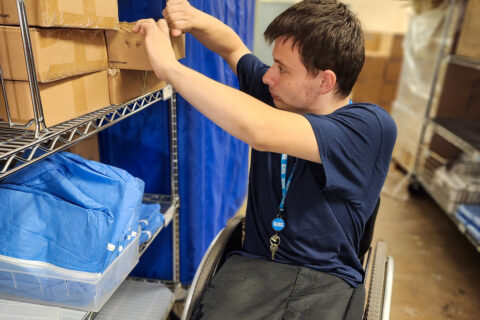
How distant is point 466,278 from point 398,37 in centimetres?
393

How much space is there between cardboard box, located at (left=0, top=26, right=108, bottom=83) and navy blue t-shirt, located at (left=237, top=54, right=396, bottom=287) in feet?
1.55

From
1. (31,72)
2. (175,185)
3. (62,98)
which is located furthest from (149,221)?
(31,72)

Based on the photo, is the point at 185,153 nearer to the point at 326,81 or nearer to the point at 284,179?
the point at 284,179

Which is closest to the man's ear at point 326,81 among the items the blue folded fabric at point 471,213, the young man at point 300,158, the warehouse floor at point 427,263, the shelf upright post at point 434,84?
the young man at point 300,158

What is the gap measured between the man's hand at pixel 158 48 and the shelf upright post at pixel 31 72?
252mm

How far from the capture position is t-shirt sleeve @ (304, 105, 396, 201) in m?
0.80

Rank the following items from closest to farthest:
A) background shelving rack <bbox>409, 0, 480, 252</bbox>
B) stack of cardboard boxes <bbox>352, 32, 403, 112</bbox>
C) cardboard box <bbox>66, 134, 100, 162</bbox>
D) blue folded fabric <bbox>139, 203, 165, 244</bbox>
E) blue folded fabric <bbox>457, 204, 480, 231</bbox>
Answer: blue folded fabric <bbox>139, 203, 165, 244</bbox>
cardboard box <bbox>66, 134, 100, 162</bbox>
blue folded fabric <bbox>457, 204, 480, 231</bbox>
background shelving rack <bbox>409, 0, 480, 252</bbox>
stack of cardboard boxes <bbox>352, 32, 403, 112</bbox>

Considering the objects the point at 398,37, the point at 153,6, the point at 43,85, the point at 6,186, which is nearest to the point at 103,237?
the point at 6,186

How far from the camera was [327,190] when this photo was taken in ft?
2.88

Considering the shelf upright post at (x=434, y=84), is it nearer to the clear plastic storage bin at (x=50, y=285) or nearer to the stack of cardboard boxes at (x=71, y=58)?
the stack of cardboard boxes at (x=71, y=58)

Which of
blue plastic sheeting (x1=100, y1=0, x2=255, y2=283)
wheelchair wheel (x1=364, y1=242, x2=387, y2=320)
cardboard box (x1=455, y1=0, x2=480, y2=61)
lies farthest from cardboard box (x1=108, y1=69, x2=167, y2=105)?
cardboard box (x1=455, y1=0, x2=480, y2=61)

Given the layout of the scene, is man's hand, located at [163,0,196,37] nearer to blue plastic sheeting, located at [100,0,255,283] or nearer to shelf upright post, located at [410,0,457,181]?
blue plastic sheeting, located at [100,0,255,283]

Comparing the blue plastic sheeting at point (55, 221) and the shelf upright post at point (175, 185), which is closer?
the blue plastic sheeting at point (55, 221)

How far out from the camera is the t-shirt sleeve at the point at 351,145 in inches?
31.4
